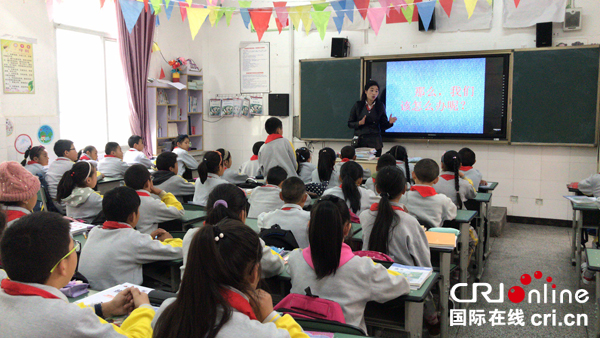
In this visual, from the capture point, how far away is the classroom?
Answer: 1.46m

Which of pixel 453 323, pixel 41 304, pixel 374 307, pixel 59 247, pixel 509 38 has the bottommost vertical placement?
pixel 453 323

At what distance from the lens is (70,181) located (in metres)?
3.48

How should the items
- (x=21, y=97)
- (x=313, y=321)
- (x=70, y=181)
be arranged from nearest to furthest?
(x=313, y=321), (x=70, y=181), (x=21, y=97)

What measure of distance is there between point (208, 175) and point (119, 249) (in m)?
2.08

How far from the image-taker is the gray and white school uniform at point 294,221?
274 centimetres

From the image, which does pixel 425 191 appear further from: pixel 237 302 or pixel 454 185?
pixel 237 302

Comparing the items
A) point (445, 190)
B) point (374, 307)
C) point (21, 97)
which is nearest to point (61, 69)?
point (21, 97)

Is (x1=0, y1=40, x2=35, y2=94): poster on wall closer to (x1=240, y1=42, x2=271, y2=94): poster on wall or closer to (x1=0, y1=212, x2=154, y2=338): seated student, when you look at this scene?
(x1=240, y1=42, x2=271, y2=94): poster on wall

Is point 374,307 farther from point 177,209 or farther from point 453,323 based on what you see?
point 177,209

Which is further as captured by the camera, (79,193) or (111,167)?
(111,167)

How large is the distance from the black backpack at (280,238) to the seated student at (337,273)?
2.05 feet

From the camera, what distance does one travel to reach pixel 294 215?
9.08ft

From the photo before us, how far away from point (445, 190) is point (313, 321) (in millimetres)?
2641

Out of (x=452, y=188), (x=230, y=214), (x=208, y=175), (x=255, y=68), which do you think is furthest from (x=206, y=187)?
(x=255, y=68)
